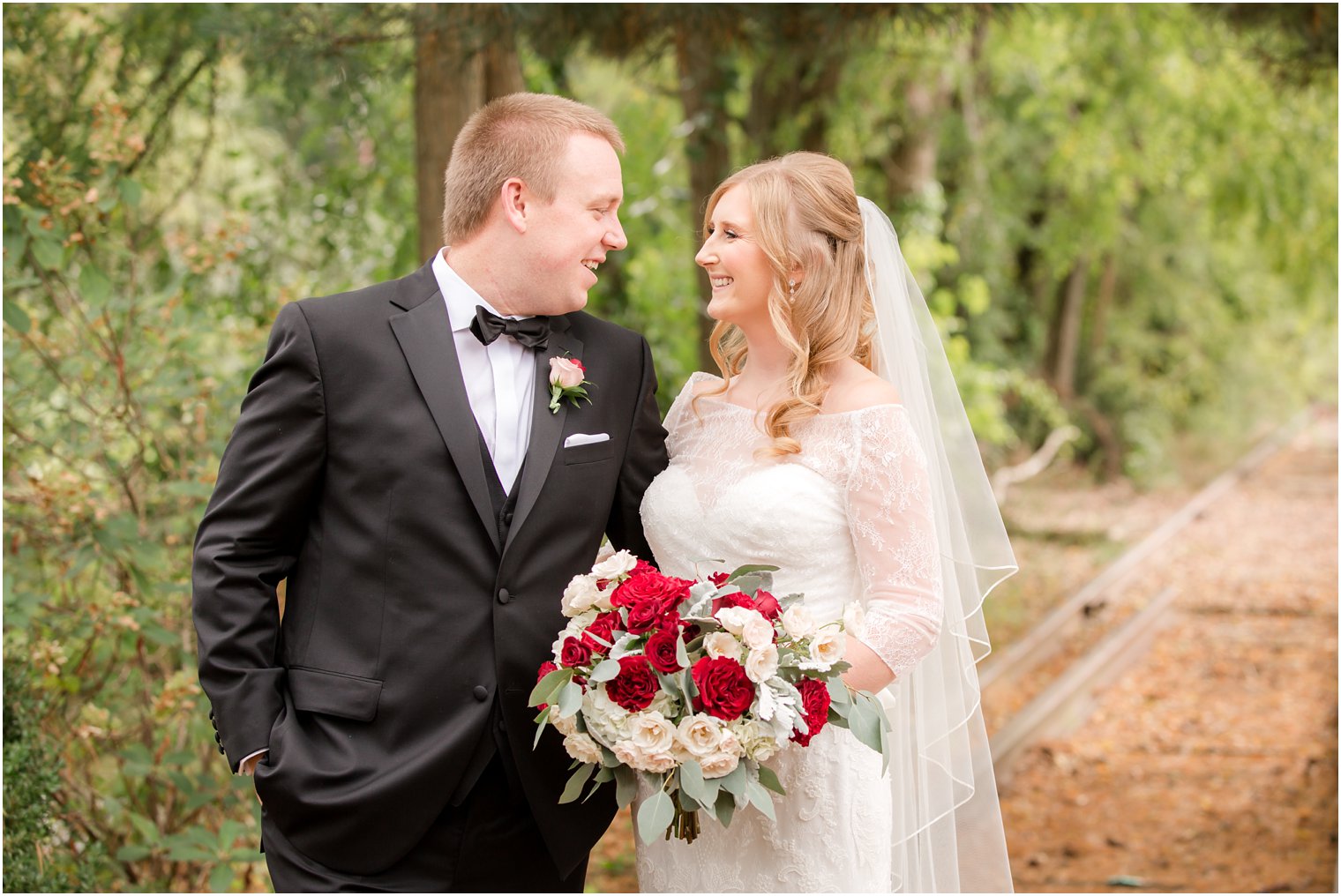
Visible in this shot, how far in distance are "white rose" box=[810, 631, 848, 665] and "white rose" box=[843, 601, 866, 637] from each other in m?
0.17

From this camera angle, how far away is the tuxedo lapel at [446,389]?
272 cm

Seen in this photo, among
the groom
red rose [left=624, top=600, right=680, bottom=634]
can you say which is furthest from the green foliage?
red rose [left=624, top=600, right=680, bottom=634]

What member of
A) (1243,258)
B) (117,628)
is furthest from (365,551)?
(1243,258)

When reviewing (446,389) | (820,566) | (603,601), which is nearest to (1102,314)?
(820,566)

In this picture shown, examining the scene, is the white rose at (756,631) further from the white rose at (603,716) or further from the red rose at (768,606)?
the white rose at (603,716)

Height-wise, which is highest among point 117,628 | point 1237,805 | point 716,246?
point 716,246

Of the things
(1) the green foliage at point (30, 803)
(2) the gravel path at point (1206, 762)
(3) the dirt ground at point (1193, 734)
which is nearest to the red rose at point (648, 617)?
(1) the green foliage at point (30, 803)

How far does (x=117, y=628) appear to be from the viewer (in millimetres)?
4371

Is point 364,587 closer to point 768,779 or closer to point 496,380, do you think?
point 496,380

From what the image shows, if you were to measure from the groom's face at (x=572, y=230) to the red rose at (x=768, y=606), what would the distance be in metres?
Answer: 0.84

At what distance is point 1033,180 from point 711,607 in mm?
12970

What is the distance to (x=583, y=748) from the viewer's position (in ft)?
8.20

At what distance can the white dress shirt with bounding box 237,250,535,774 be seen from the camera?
2.84 m

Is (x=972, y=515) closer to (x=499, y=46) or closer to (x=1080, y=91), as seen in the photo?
(x=499, y=46)
